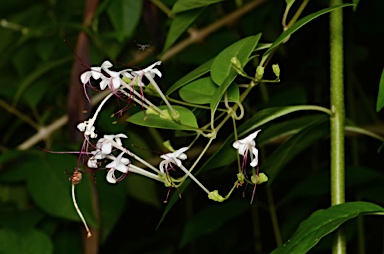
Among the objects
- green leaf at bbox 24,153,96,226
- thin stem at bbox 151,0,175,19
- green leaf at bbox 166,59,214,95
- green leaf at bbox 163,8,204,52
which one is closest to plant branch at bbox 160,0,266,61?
thin stem at bbox 151,0,175,19

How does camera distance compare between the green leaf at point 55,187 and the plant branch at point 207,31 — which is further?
the plant branch at point 207,31

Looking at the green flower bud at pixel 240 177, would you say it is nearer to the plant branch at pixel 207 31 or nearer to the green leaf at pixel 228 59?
the green leaf at pixel 228 59

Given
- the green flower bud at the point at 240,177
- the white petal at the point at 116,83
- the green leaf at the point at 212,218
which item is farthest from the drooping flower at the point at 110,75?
the green leaf at the point at 212,218

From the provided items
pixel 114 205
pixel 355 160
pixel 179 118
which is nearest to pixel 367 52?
pixel 355 160

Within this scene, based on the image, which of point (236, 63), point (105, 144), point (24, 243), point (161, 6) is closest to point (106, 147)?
point (105, 144)

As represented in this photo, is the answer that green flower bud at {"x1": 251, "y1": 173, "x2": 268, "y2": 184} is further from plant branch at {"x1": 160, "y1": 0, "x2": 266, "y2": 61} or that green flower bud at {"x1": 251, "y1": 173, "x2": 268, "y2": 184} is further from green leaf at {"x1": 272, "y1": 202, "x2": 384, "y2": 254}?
plant branch at {"x1": 160, "y1": 0, "x2": 266, "y2": 61}
